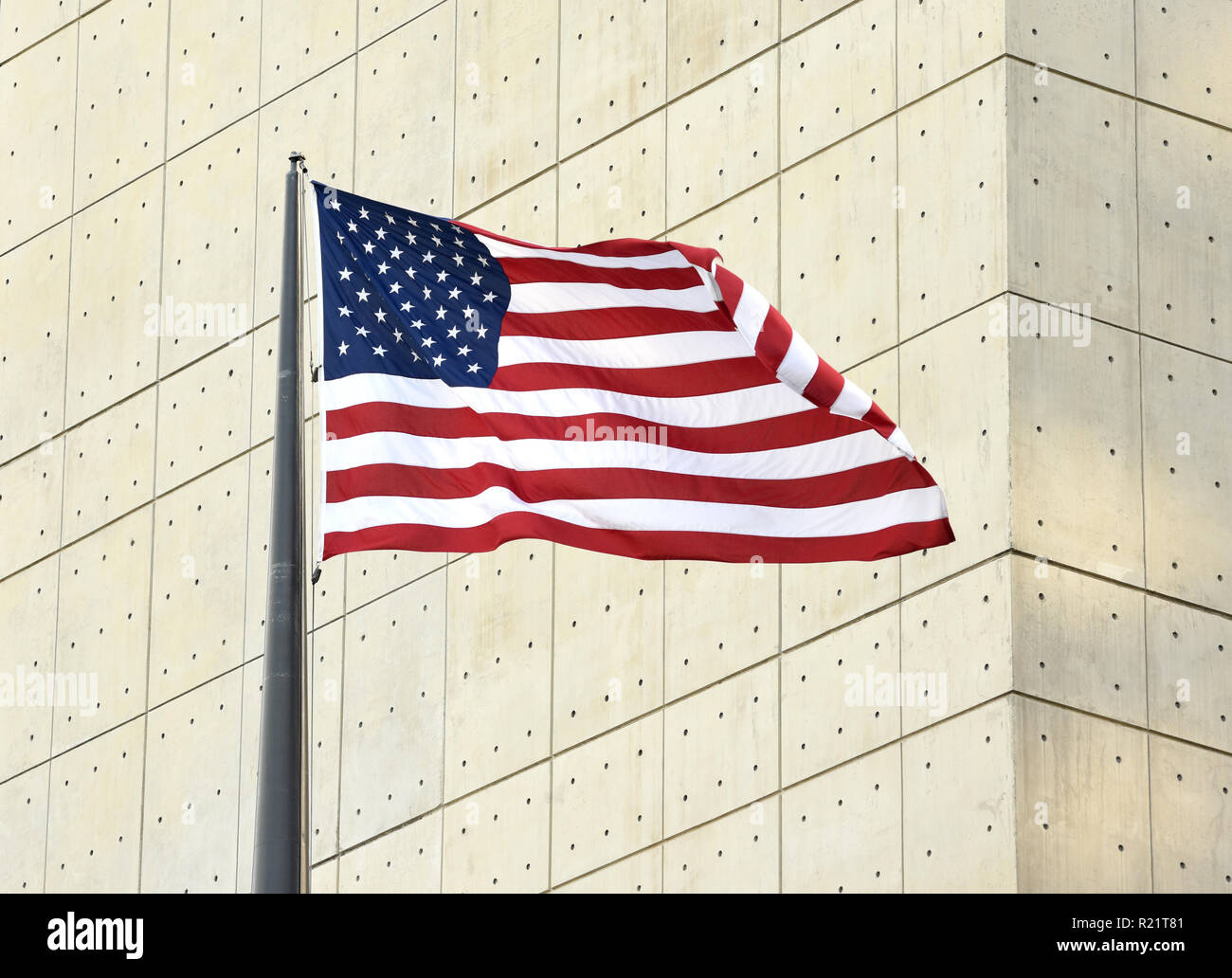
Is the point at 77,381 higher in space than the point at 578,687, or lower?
higher

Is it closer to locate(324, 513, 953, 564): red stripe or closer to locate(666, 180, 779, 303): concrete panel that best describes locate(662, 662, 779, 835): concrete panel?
locate(666, 180, 779, 303): concrete panel

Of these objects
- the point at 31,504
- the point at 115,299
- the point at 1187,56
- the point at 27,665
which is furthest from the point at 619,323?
the point at 31,504

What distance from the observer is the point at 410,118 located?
2273cm

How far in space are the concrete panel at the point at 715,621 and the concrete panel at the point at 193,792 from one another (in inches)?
239

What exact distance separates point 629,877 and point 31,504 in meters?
11.1

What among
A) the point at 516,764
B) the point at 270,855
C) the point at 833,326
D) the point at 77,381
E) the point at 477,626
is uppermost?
the point at 77,381

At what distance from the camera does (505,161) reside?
21562mm

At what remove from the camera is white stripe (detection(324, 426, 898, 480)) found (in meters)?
12.4

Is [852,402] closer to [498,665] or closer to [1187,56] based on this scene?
[1187,56]

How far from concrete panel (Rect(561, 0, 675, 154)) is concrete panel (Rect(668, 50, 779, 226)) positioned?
49 cm

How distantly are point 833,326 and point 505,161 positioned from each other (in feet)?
15.2

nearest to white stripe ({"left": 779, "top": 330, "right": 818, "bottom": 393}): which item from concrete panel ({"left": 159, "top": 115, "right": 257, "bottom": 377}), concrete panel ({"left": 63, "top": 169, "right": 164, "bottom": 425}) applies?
concrete panel ({"left": 159, "top": 115, "right": 257, "bottom": 377})

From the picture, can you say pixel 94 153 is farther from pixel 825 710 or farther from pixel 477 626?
pixel 825 710

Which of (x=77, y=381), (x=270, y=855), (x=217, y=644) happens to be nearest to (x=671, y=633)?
(x=217, y=644)
